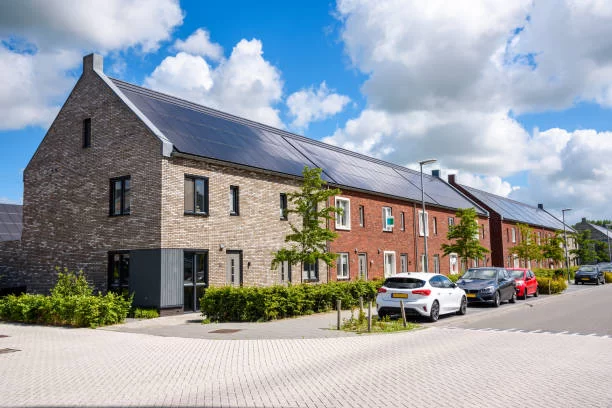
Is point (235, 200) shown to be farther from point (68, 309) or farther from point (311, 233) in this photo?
point (68, 309)

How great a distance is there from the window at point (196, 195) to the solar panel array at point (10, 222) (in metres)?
16.4

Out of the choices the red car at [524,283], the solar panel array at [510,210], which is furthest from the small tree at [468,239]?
the solar panel array at [510,210]

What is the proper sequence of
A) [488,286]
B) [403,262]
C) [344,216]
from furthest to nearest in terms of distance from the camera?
[403,262] < [344,216] < [488,286]

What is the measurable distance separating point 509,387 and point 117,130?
1628 centimetres

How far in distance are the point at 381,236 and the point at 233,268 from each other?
12118 mm

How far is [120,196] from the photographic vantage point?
18812mm

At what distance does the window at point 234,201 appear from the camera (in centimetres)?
1994

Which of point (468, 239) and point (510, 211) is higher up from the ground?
point (510, 211)

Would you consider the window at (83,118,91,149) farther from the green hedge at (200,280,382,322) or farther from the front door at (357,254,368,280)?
the front door at (357,254,368,280)

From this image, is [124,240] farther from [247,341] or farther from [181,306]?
[247,341]

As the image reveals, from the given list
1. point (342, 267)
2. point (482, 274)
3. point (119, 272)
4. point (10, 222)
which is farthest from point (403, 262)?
point (10, 222)

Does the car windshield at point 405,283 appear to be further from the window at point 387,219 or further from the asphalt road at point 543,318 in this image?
the window at point 387,219

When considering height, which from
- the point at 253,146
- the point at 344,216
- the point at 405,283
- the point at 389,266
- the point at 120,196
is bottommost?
the point at 405,283

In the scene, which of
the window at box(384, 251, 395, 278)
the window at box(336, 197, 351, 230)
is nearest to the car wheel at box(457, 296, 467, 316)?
the window at box(336, 197, 351, 230)
